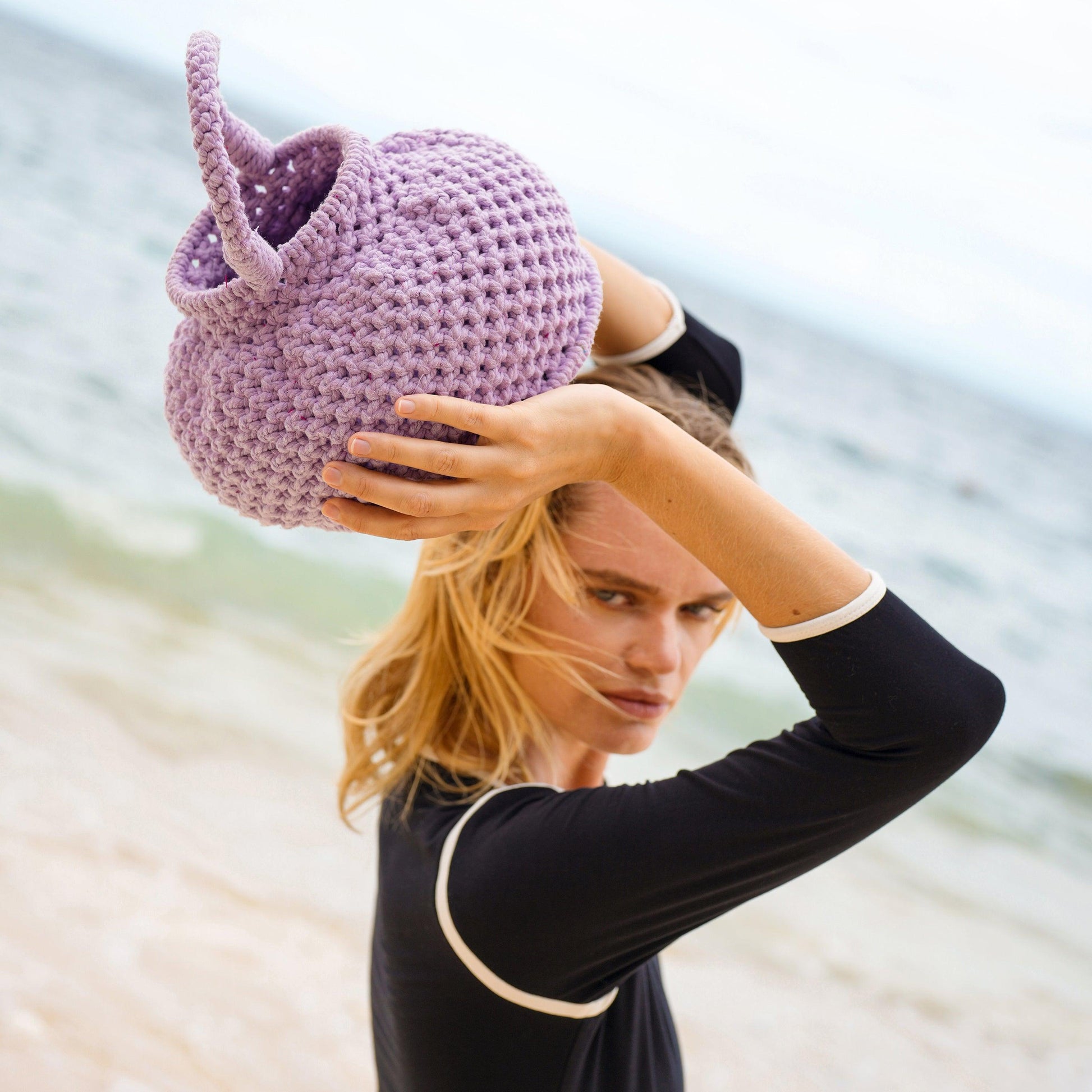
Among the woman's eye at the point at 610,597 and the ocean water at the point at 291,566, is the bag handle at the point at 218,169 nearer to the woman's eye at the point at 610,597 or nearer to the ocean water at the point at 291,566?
the woman's eye at the point at 610,597

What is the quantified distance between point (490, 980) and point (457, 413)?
648 mm

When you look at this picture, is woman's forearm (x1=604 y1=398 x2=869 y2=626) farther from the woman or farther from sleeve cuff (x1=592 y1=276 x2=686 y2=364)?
sleeve cuff (x1=592 y1=276 x2=686 y2=364)

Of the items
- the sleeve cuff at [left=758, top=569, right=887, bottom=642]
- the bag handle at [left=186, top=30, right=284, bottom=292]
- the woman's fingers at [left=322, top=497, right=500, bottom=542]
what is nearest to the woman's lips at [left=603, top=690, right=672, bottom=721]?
the sleeve cuff at [left=758, top=569, right=887, bottom=642]

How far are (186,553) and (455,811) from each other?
4.25 meters

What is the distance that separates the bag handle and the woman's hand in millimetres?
150

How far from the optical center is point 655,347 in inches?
57.9

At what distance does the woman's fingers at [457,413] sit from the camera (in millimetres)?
757

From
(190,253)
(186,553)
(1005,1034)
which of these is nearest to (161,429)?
(186,553)

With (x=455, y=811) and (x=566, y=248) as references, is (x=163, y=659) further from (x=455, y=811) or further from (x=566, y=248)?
(x=566, y=248)

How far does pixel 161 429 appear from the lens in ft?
21.6

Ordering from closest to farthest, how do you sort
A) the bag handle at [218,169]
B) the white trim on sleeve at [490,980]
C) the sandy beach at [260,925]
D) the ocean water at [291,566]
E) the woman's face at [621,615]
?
the bag handle at [218,169], the white trim on sleeve at [490,980], the woman's face at [621,615], the sandy beach at [260,925], the ocean water at [291,566]

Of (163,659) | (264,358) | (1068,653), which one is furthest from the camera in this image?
(1068,653)

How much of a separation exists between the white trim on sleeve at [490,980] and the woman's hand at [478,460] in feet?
1.53

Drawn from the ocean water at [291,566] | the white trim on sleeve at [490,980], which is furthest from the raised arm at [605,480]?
the ocean water at [291,566]
